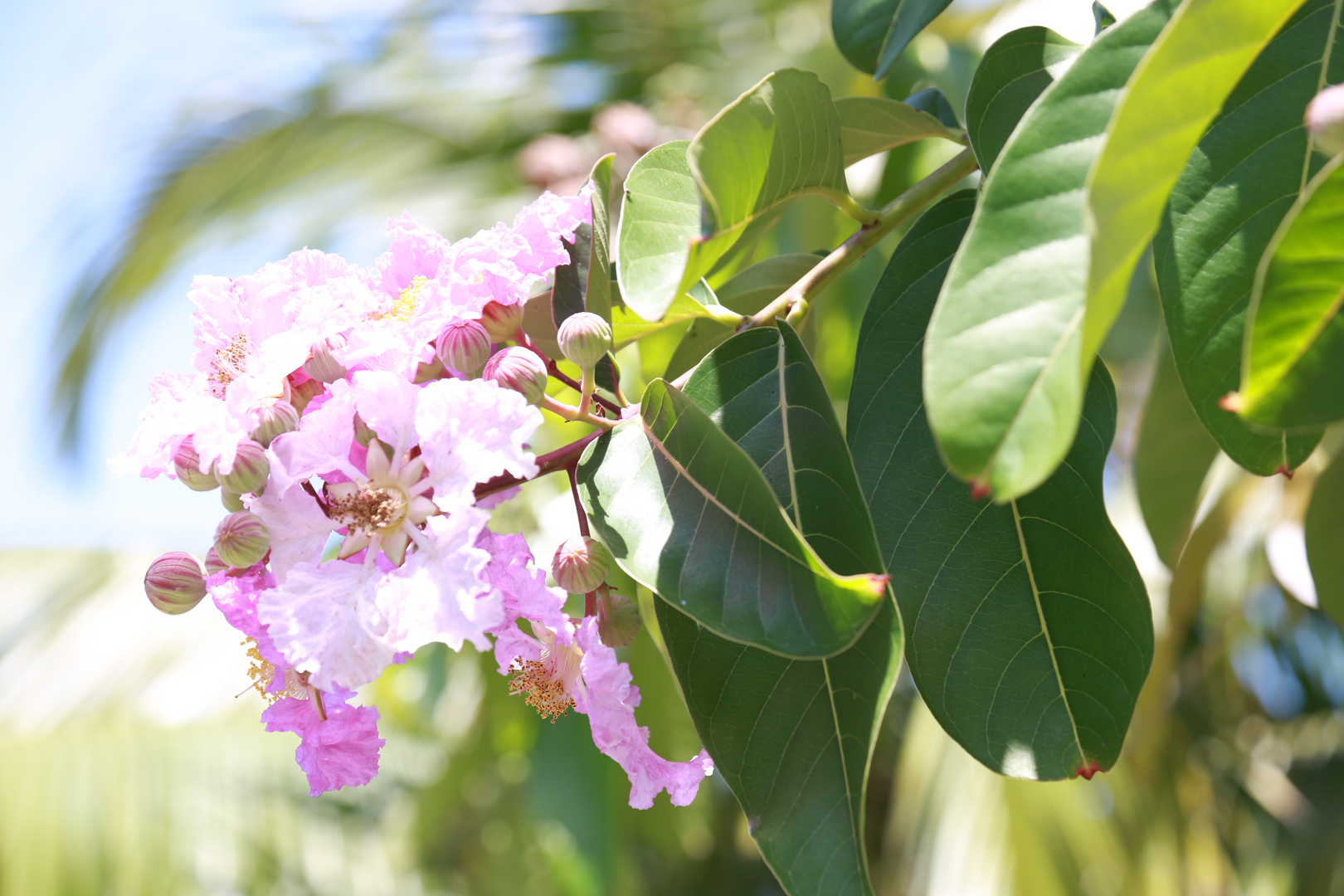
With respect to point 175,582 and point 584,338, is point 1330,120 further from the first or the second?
point 175,582

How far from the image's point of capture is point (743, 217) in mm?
501

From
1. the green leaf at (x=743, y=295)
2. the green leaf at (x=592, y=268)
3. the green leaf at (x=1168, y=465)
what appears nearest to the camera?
the green leaf at (x=592, y=268)

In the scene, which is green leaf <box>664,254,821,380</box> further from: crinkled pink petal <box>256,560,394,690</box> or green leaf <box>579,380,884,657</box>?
crinkled pink petal <box>256,560,394,690</box>

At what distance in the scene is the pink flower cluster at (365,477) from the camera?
44 centimetres

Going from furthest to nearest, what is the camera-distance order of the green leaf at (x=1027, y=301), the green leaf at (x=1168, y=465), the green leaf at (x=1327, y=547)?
the green leaf at (x=1168, y=465) → the green leaf at (x=1327, y=547) → the green leaf at (x=1027, y=301)

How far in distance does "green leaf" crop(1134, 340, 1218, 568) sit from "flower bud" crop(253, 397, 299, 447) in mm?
917

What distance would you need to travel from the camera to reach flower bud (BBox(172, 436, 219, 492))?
19.4 inches

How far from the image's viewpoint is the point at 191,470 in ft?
1.62

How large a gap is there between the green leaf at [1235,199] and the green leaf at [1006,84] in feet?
0.36

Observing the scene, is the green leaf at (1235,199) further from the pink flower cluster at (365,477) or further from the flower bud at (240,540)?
→ the flower bud at (240,540)

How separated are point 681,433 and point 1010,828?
2051mm

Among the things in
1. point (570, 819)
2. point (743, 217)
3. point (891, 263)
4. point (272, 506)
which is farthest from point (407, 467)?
point (570, 819)

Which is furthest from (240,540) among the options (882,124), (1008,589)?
(882,124)

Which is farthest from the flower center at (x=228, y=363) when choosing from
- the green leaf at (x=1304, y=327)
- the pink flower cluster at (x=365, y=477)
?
the green leaf at (x=1304, y=327)
